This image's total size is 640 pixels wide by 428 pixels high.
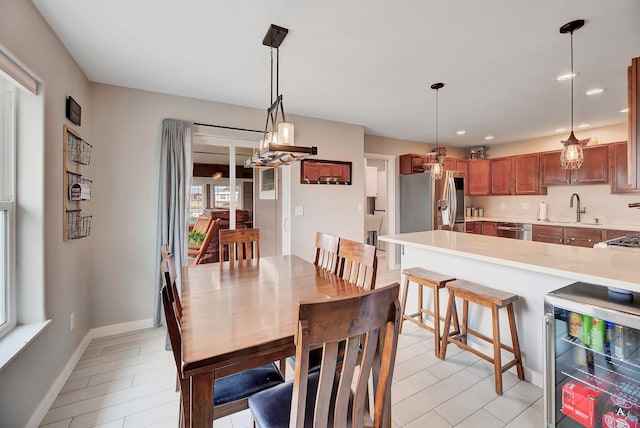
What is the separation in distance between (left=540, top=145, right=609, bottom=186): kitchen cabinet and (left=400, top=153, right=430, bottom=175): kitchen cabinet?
6.45ft

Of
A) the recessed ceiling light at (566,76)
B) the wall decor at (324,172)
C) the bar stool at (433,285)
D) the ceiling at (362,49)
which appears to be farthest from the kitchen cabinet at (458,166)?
the bar stool at (433,285)

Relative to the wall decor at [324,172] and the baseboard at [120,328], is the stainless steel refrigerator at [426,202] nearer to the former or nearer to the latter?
the wall decor at [324,172]

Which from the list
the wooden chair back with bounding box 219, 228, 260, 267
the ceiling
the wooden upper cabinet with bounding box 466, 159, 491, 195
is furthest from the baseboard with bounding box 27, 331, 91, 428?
the wooden upper cabinet with bounding box 466, 159, 491, 195

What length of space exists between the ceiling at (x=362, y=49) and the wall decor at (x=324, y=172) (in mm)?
736

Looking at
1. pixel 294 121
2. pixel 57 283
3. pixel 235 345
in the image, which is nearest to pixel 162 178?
pixel 57 283

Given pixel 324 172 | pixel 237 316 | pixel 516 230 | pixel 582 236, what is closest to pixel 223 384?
pixel 237 316

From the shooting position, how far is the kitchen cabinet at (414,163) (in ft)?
16.8

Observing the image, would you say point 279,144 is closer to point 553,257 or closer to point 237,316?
point 237,316

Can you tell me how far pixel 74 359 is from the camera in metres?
2.26

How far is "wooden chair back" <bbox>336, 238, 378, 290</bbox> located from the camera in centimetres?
177

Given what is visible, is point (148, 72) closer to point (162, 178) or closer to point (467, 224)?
point (162, 178)

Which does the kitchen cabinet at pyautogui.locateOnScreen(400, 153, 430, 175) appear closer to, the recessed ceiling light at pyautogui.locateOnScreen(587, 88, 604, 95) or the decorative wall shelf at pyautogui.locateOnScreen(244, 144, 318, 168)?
the recessed ceiling light at pyautogui.locateOnScreen(587, 88, 604, 95)

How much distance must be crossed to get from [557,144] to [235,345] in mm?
6227

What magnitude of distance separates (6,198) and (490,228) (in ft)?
20.8
